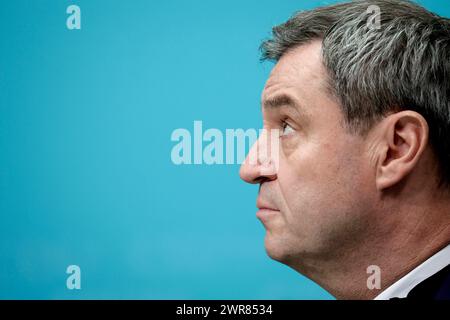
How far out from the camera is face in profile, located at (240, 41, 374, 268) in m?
1.40

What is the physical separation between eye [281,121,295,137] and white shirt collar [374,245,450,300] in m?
0.41

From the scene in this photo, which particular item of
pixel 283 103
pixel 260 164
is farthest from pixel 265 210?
pixel 283 103

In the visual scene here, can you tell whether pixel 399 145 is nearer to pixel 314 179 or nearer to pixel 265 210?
pixel 314 179

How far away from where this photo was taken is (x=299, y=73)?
1.46 m

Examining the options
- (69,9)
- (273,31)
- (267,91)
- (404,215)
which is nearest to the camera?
(404,215)

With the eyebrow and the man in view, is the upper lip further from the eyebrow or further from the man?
the eyebrow

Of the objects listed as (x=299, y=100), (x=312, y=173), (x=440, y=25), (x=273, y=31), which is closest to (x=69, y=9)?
(x=273, y=31)

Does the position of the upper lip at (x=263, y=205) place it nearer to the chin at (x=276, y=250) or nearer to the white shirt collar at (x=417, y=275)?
the chin at (x=276, y=250)

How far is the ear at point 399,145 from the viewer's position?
53.7 inches

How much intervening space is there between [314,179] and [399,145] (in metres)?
0.20

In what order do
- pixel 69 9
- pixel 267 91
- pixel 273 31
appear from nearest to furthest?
pixel 267 91 < pixel 273 31 < pixel 69 9

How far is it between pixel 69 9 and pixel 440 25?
981 millimetres

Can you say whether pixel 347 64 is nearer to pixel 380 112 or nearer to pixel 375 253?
pixel 380 112

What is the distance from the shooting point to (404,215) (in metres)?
1.40
